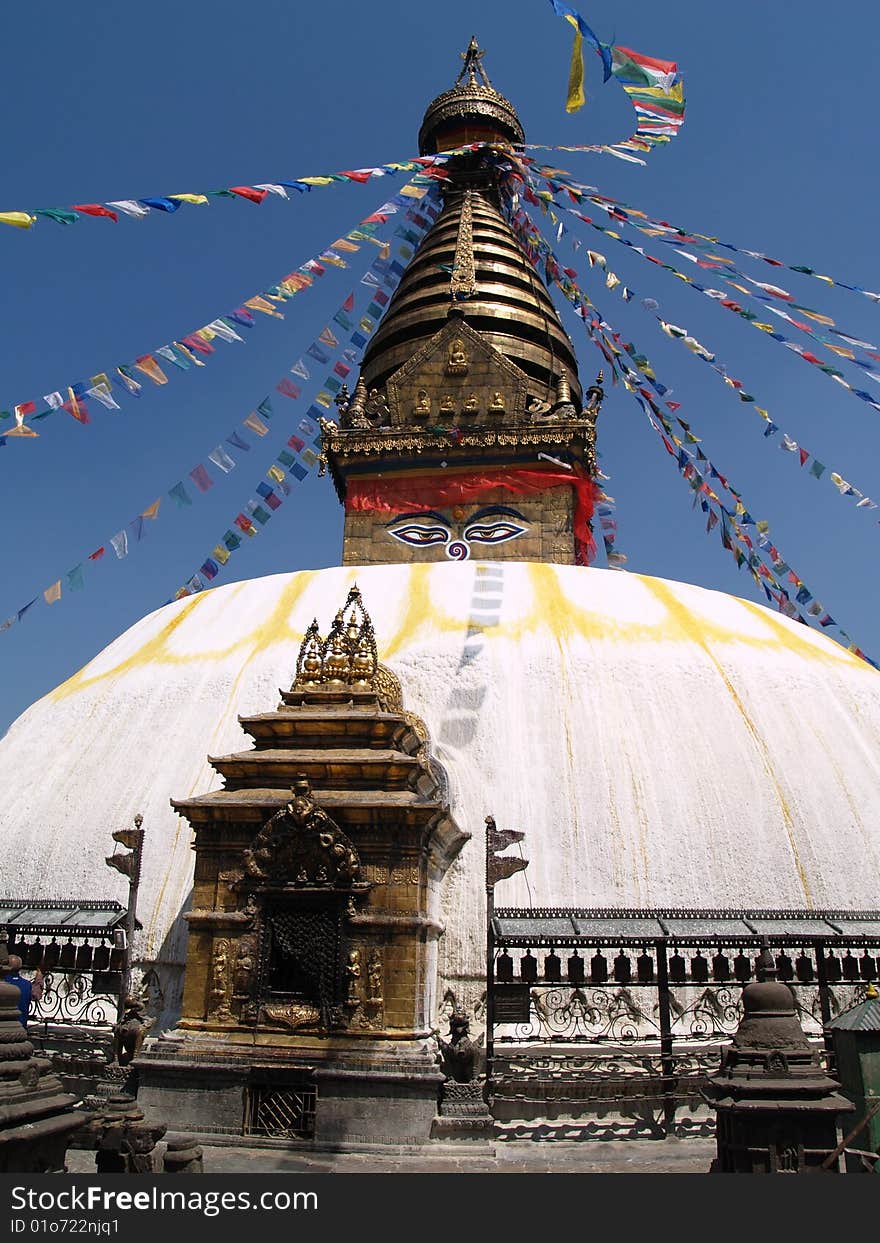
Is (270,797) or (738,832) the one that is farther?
(738,832)

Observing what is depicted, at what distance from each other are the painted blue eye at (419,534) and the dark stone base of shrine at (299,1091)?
38.6 feet

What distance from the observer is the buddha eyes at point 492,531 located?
651 inches

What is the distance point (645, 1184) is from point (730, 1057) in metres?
0.94

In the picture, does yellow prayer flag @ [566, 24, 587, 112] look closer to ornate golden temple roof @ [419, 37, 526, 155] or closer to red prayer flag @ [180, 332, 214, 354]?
red prayer flag @ [180, 332, 214, 354]

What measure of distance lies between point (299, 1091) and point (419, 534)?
12220 millimetres

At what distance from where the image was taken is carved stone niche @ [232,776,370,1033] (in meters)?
5.86

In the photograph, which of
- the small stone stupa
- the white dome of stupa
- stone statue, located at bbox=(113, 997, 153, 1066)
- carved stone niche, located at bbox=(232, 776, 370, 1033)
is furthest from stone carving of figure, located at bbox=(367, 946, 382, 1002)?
the small stone stupa

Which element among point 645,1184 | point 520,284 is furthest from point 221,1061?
point 520,284

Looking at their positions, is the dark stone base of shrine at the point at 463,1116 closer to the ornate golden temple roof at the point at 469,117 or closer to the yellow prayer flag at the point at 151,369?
the yellow prayer flag at the point at 151,369

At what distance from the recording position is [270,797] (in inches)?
248

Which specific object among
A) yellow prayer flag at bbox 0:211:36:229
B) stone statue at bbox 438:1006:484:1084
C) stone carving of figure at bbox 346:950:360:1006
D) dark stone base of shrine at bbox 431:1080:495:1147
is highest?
Answer: yellow prayer flag at bbox 0:211:36:229

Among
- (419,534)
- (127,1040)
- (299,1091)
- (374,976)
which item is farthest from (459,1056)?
(419,534)

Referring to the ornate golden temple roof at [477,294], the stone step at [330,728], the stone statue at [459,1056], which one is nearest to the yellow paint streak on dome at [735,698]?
the stone statue at [459,1056]

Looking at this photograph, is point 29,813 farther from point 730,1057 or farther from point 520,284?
point 520,284
